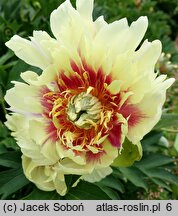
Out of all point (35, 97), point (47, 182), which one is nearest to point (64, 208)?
point (47, 182)

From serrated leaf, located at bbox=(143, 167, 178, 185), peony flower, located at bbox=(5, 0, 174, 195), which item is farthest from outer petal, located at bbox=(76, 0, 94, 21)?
serrated leaf, located at bbox=(143, 167, 178, 185)

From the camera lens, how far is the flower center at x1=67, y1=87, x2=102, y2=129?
52 centimetres

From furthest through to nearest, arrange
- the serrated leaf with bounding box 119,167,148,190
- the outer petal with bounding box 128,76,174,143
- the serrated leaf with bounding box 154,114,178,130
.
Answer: the serrated leaf with bounding box 119,167,148,190 → the serrated leaf with bounding box 154,114,178,130 → the outer petal with bounding box 128,76,174,143

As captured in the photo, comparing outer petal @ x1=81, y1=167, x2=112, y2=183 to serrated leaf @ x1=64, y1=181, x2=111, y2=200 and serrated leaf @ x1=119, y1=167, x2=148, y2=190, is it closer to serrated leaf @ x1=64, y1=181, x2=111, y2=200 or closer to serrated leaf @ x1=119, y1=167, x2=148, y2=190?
serrated leaf @ x1=64, y1=181, x2=111, y2=200

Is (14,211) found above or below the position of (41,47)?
below

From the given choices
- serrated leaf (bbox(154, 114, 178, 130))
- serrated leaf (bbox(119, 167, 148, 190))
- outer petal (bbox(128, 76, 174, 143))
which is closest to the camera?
outer petal (bbox(128, 76, 174, 143))

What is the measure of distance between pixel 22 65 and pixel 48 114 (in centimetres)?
17

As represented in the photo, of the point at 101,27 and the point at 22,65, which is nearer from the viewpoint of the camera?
the point at 101,27

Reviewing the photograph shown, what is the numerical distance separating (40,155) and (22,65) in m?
0.20

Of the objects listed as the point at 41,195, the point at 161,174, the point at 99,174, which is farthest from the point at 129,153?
the point at 161,174

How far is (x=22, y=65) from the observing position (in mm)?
684

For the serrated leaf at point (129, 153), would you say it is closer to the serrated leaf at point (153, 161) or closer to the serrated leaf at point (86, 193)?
the serrated leaf at point (86, 193)

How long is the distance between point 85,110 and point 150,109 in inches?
3.0

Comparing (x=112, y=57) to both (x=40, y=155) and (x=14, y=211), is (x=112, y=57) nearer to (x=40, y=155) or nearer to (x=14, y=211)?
(x=40, y=155)
